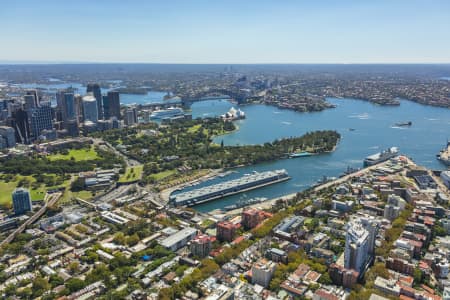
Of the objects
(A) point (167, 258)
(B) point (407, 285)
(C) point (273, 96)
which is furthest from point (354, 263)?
(C) point (273, 96)

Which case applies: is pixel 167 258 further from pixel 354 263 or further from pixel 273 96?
pixel 273 96

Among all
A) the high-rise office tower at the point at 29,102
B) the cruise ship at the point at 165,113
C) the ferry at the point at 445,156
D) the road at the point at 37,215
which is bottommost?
the road at the point at 37,215

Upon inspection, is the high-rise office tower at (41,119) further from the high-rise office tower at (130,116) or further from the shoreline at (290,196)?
the shoreline at (290,196)

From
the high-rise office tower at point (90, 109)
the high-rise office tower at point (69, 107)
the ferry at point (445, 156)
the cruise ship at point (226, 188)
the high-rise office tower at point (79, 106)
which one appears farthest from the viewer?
the high-rise office tower at point (79, 106)

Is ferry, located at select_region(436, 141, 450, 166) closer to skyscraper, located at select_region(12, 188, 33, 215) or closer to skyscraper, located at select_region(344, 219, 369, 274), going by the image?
skyscraper, located at select_region(344, 219, 369, 274)

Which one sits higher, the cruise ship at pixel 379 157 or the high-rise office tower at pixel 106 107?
the high-rise office tower at pixel 106 107

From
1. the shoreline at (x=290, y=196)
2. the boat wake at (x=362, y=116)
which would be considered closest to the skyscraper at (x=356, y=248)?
the shoreline at (x=290, y=196)
